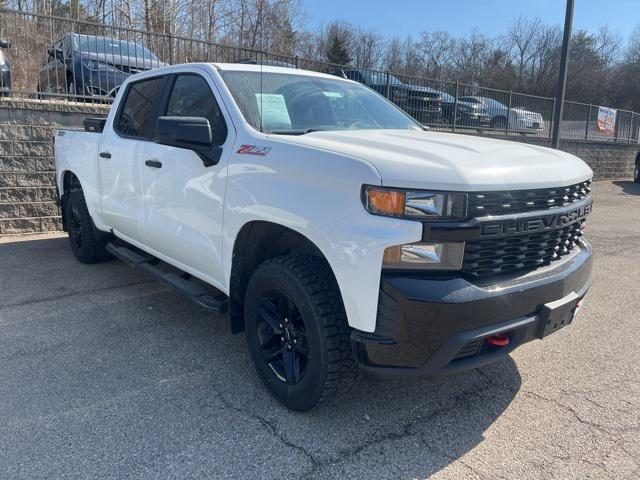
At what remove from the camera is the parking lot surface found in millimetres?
2514

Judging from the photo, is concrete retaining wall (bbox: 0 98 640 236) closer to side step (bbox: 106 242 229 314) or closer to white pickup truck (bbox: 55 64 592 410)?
side step (bbox: 106 242 229 314)

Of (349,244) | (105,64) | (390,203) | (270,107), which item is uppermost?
(105,64)

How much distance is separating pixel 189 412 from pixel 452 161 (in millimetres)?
1943

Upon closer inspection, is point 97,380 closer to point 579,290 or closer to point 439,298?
point 439,298

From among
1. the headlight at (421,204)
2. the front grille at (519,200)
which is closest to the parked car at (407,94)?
the front grille at (519,200)

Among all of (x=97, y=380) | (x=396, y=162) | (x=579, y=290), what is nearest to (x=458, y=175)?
(x=396, y=162)

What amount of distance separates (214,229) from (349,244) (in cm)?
120

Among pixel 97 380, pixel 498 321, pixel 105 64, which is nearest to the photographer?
pixel 498 321

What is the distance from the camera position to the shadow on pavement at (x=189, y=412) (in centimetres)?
251

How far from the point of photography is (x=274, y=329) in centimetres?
299

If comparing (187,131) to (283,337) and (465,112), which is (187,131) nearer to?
(283,337)

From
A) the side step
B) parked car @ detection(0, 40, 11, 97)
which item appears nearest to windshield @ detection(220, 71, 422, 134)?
the side step

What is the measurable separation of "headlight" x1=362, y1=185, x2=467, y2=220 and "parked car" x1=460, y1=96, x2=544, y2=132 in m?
12.1

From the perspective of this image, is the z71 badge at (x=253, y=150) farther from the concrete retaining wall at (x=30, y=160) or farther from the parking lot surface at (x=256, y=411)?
the concrete retaining wall at (x=30, y=160)
